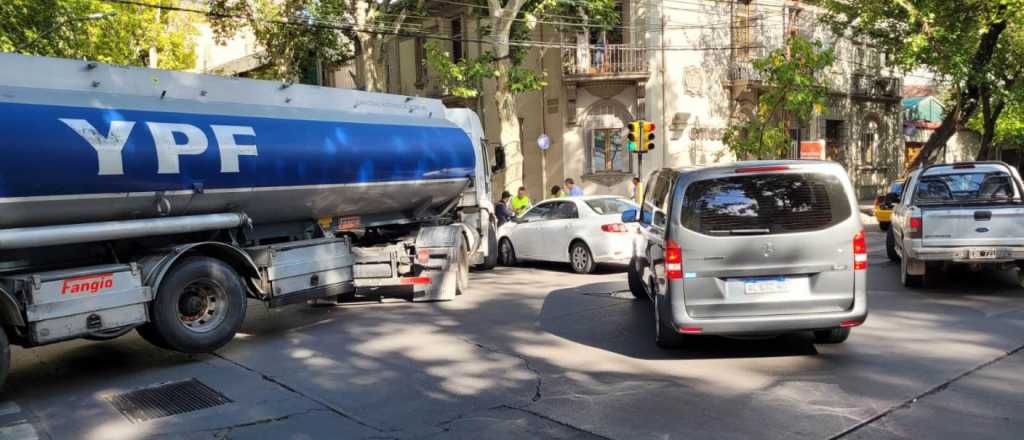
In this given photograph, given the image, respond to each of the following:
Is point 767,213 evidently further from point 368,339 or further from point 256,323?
point 256,323

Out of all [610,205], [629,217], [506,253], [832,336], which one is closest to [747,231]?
[832,336]

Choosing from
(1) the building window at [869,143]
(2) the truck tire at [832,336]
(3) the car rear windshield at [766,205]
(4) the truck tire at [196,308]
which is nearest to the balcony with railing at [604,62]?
(1) the building window at [869,143]

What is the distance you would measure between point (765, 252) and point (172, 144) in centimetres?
554

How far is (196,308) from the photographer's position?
7855 mm

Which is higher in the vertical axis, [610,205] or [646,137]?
[646,137]

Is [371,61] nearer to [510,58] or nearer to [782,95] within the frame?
[510,58]

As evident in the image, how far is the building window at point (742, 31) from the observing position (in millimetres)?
26688

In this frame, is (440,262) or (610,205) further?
(610,205)

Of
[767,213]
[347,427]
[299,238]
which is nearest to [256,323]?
[299,238]

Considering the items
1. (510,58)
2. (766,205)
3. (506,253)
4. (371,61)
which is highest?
(371,61)

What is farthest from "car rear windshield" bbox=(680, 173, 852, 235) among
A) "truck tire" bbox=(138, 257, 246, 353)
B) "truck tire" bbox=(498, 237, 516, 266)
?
"truck tire" bbox=(498, 237, 516, 266)

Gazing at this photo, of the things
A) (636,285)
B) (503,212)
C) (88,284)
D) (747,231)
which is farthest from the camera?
(503,212)

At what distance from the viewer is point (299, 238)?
32.0 feet

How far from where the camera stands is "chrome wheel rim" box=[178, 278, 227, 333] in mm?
7746
